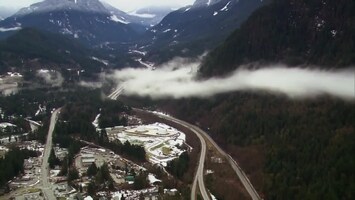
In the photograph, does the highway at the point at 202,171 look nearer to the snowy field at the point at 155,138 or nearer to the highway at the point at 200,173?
the highway at the point at 200,173

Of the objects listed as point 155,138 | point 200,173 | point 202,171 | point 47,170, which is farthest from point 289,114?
point 47,170

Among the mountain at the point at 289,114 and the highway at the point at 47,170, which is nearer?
the highway at the point at 47,170

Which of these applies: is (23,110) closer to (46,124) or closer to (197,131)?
(46,124)

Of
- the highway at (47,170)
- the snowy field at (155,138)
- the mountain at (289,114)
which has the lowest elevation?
the snowy field at (155,138)

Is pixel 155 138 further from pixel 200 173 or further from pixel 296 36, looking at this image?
pixel 296 36

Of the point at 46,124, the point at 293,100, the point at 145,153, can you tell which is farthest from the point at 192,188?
the point at 46,124

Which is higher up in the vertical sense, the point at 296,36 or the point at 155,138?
the point at 296,36

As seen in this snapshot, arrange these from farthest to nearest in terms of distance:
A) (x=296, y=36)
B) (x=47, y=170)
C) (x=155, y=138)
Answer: (x=296, y=36) → (x=155, y=138) → (x=47, y=170)

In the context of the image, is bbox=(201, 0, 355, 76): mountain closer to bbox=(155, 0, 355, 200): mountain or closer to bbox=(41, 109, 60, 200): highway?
bbox=(155, 0, 355, 200): mountain

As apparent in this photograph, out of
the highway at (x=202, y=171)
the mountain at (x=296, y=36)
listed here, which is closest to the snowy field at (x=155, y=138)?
the highway at (x=202, y=171)
